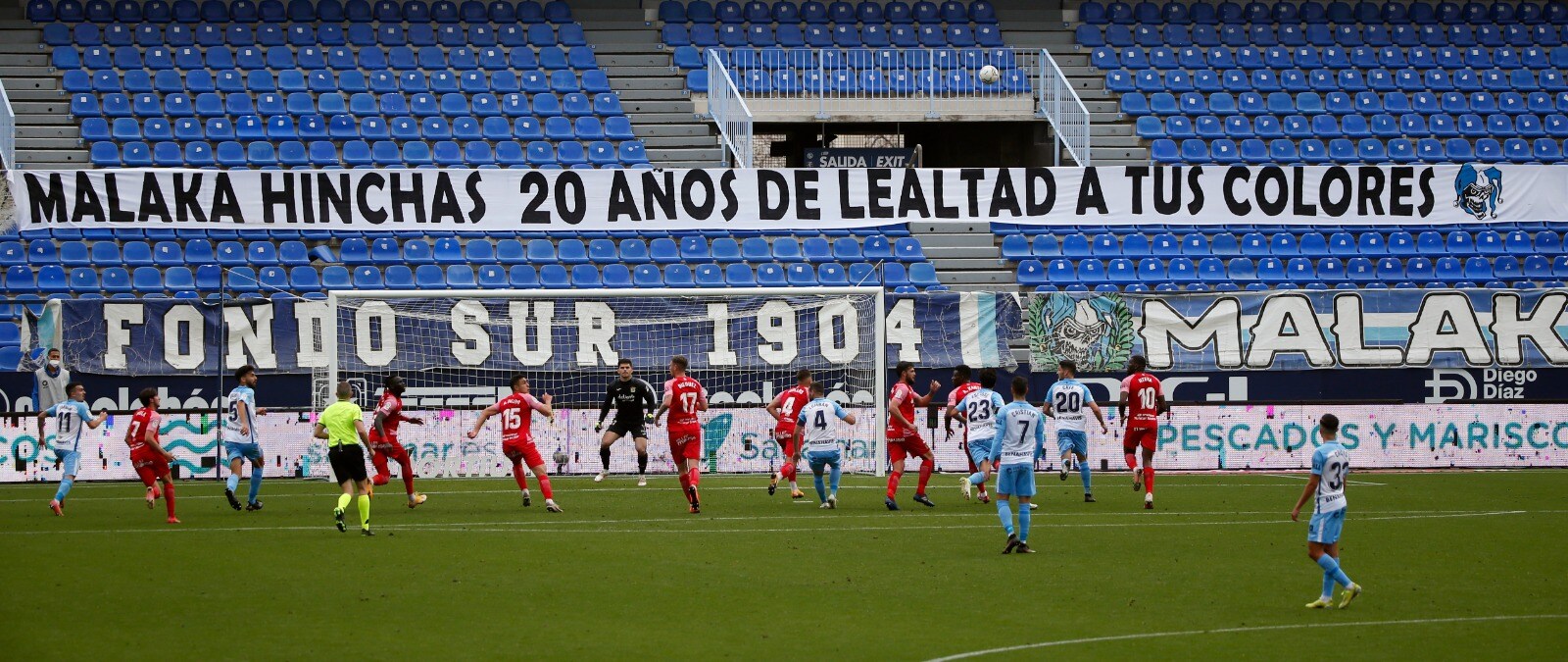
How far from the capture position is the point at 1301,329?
2780 cm

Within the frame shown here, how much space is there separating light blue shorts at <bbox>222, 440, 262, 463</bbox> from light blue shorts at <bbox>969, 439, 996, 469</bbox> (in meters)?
8.34

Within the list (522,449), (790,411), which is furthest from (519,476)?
(790,411)

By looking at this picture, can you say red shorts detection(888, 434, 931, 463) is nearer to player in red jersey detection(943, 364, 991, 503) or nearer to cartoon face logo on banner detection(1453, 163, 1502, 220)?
player in red jersey detection(943, 364, 991, 503)

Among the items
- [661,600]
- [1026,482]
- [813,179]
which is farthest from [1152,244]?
[661,600]

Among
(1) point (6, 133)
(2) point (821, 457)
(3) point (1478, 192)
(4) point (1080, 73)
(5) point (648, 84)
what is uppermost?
(4) point (1080, 73)

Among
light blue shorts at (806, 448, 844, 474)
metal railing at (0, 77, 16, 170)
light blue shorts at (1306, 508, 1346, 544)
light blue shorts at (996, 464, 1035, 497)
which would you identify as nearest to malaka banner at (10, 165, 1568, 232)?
metal railing at (0, 77, 16, 170)

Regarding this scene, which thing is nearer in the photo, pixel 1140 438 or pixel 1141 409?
pixel 1140 438

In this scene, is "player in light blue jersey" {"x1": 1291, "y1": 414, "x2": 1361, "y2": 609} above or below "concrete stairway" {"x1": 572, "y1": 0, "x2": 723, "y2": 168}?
below

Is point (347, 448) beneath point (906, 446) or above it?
above

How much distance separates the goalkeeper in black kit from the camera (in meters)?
23.3

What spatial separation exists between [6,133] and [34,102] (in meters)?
1.76

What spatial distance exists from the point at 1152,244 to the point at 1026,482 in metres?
17.3

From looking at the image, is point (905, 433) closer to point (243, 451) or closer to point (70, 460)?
point (243, 451)

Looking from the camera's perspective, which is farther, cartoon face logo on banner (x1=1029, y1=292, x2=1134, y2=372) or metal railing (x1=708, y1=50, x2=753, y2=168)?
metal railing (x1=708, y1=50, x2=753, y2=168)
